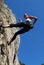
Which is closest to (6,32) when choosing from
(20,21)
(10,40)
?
(10,40)

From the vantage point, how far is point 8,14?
2534 cm

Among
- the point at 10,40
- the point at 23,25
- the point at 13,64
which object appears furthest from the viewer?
the point at 13,64

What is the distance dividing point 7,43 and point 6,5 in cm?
505

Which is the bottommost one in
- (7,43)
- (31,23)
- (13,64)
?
(13,64)

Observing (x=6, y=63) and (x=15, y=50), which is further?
(x=15, y=50)

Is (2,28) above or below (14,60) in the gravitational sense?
above

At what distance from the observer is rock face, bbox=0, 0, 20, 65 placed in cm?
2199

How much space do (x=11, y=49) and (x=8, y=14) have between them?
3382 mm

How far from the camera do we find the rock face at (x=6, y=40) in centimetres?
2199

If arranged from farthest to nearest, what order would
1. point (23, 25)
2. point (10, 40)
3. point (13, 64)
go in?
point (13, 64) < point (10, 40) < point (23, 25)

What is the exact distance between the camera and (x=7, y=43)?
22.7 m

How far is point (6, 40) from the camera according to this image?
22.7m

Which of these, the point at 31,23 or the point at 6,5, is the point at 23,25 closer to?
the point at 31,23

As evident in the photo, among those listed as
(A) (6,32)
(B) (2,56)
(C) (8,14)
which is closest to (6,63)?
(B) (2,56)
